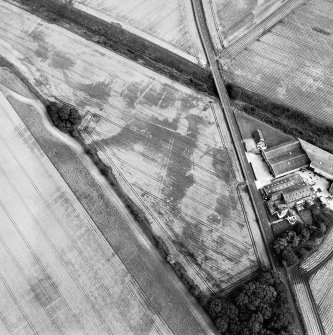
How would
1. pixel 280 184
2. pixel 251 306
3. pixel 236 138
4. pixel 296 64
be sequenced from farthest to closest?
1. pixel 296 64
2. pixel 236 138
3. pixel 280 184
4. pixel 251 306

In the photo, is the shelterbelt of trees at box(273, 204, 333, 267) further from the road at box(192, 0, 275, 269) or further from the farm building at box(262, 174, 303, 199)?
the farm building at box(262, 174, 303, 199)

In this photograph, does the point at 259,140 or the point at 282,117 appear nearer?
the point at 259,140

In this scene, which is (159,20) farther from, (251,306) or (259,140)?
(251,306)

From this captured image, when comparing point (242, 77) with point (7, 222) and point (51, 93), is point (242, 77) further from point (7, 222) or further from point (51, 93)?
point (7, 222)

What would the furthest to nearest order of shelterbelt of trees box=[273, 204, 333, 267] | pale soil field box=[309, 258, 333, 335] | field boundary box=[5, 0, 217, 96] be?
field boundary box=[5, 0, 217, 96] → shelterbelt of trees box=[273, 204, 333, 267] → pale soil field box=[309, 258, 333, 335]

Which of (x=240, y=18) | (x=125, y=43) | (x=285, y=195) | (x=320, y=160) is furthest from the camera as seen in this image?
(x=240, y=18)

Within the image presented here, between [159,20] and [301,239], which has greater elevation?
[159,20]

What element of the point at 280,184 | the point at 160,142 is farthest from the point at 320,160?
the point at 160,142

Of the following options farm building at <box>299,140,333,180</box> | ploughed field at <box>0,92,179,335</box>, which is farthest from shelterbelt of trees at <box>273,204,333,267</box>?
ploughed field at <box>0,92,179,335</box>
